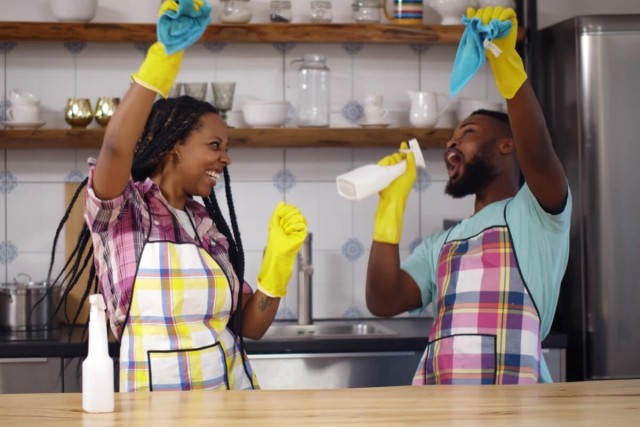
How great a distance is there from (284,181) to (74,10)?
87cm

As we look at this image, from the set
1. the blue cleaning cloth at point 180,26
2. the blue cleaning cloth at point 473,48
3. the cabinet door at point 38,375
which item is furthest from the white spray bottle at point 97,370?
the cabinet door at point 38,375

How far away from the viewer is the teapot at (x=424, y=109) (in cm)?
350

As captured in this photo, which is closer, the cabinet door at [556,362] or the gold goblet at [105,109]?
the cabinet door at [556,362]

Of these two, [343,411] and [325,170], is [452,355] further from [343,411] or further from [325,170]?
[325,170]

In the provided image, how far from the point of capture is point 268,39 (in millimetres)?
3408

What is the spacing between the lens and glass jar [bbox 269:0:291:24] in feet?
11.3

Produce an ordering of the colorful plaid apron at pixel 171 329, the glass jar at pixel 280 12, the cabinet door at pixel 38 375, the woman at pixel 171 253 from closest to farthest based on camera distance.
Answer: the woman at pixel 171 253 < the colorful plaid apron at pixel 171 329 < the cabinet door at pixel 38 375 < the glass jar at pixel 280 12

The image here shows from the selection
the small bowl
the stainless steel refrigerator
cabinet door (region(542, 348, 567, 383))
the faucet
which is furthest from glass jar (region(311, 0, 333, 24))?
cabinet door (region(542, 348, 567, 383))

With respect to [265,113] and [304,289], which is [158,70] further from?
[304,289]

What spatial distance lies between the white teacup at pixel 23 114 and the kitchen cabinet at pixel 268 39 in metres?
0.07

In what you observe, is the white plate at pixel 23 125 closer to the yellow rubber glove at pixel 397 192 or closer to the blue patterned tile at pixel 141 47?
the blue patterned tile at pixel 141 47

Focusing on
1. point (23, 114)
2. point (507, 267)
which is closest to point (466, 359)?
point (507, 267)

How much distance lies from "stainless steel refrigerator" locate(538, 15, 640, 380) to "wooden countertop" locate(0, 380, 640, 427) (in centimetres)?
125

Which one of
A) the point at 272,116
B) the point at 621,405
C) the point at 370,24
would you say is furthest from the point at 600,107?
the point at 621,405
